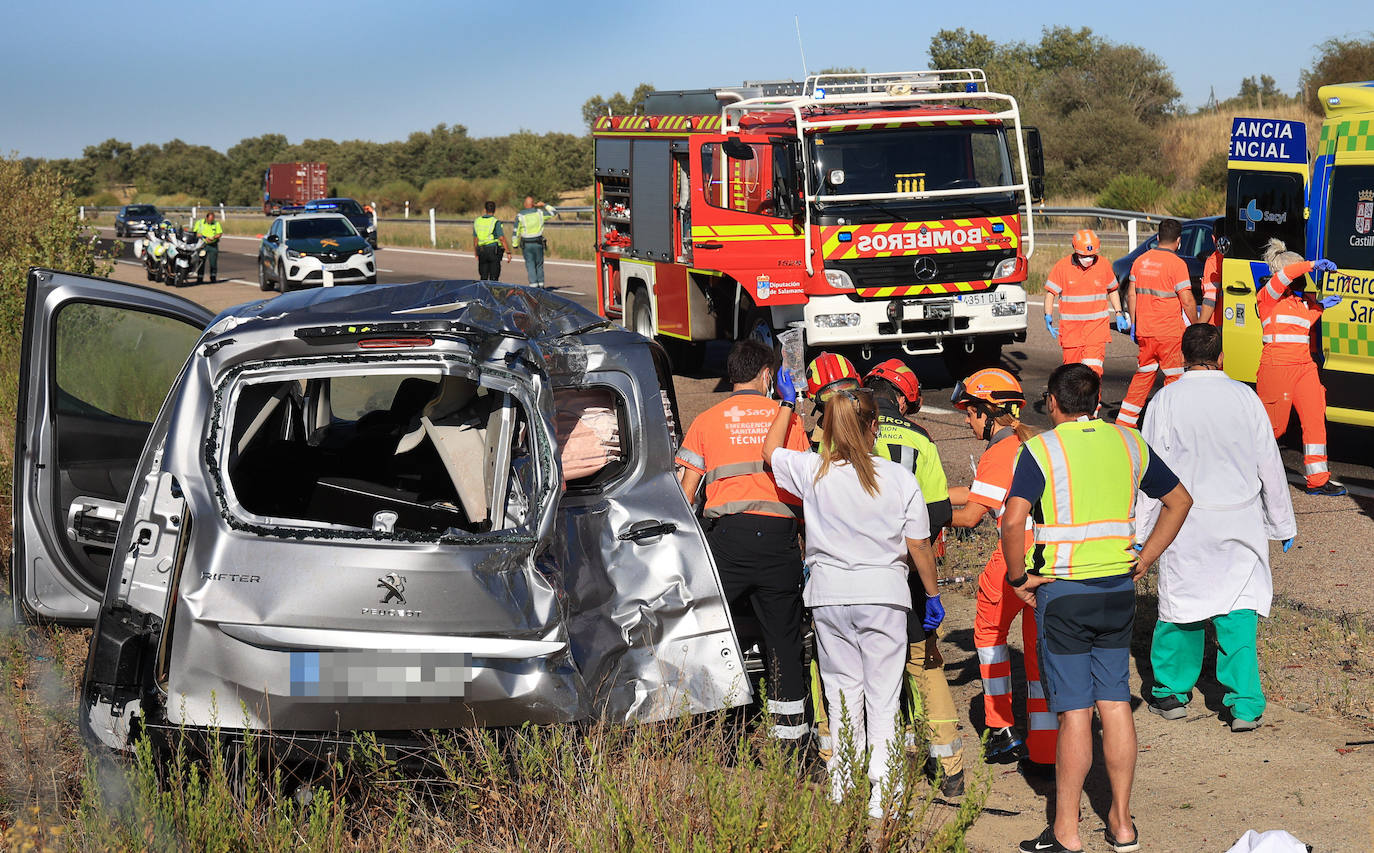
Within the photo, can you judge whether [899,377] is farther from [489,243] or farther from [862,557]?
[489,243]

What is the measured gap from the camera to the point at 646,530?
15.2 ft

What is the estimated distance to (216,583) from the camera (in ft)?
13.0

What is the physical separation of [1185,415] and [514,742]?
Answer: 316cm

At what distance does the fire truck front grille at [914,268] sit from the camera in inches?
499

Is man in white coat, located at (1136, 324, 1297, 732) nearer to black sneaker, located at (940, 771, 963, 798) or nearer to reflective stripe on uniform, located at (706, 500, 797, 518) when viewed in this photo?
black sneaker, located at (940, 771, 963, 798)

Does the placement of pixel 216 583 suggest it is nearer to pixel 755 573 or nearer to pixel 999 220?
pixel 755 573

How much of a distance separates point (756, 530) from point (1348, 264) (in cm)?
624

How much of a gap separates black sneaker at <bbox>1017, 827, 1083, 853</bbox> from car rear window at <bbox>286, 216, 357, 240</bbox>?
23.1 meters

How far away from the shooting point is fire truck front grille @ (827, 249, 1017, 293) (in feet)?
41.5

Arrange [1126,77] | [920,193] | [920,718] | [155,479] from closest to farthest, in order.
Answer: [155,479] < [920,718] < [920,193] < [1126,77]

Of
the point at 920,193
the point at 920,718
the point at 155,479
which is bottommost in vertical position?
the point at 920,718

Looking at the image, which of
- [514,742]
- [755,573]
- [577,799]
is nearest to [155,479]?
[514,742]

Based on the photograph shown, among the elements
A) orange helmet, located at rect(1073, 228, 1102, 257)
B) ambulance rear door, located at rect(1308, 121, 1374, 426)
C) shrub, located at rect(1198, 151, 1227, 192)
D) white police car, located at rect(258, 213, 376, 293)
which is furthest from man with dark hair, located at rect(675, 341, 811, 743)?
shrub, located at rect(1198, 151, 1227, 192)

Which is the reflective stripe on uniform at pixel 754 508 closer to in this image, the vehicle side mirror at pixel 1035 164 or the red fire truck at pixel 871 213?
the red fire truck at pixel 871 213
